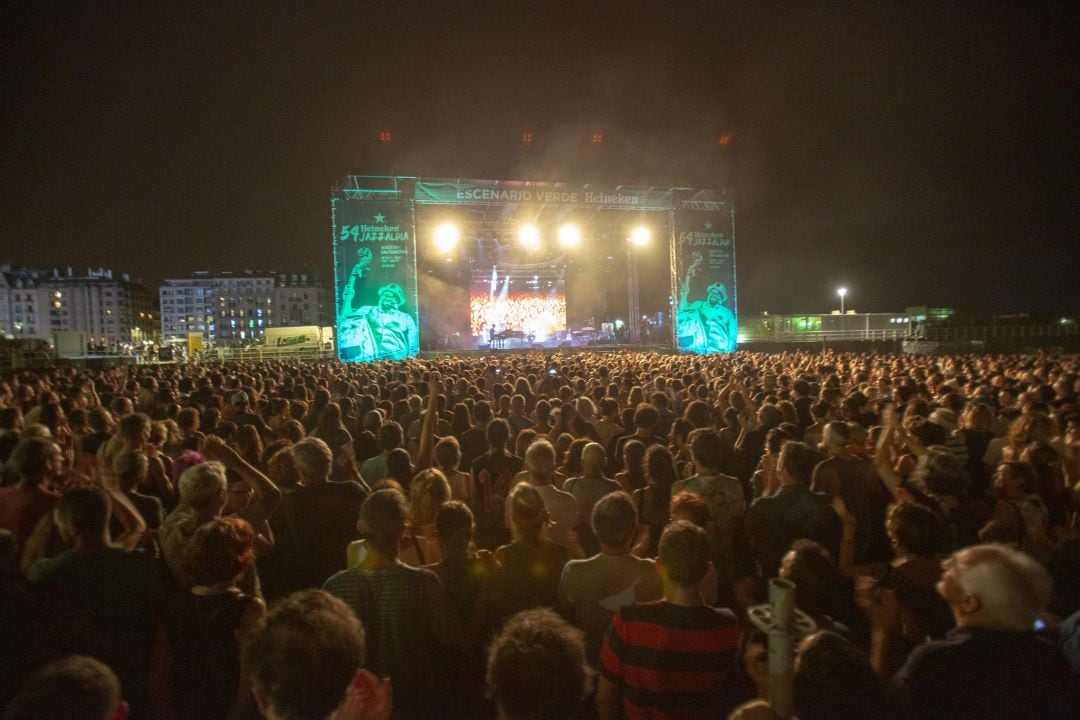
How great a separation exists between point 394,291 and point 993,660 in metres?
23.1

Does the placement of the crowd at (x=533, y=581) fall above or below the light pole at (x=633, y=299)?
below

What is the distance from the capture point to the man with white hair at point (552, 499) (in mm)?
3662

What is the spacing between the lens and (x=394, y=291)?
76.8 feet

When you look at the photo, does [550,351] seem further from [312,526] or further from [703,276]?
[312,526]

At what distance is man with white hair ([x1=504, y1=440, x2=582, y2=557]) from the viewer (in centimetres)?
366

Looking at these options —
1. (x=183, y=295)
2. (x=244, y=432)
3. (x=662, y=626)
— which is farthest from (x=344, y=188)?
(x=183, y=295)

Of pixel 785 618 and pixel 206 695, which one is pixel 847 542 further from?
pixel 206 695

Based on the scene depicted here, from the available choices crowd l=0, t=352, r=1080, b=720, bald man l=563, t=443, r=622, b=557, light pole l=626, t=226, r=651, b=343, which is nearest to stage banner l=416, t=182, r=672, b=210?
light pole l=626, t=226, r=651, b=343

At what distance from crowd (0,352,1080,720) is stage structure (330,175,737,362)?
1835 centimetres

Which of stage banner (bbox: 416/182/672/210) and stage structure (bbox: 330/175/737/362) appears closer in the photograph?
stage structure (bbox: 330/175/737/362)

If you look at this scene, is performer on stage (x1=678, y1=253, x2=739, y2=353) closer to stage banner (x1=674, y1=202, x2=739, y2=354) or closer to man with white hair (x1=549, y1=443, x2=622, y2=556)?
stage banner (x1=674, y1=202, x2=739, y2=354)

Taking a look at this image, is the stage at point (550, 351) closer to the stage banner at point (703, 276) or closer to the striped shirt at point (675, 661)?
the stage banner at point (703, 276)

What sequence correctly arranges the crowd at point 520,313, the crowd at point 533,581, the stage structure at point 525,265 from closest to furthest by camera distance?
the crowd at point 533,581
the stage structure at point 525,265
the crowd at point 520,313

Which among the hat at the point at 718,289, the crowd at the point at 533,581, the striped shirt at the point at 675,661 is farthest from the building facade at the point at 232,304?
the striped shirt at the point at 675,661
